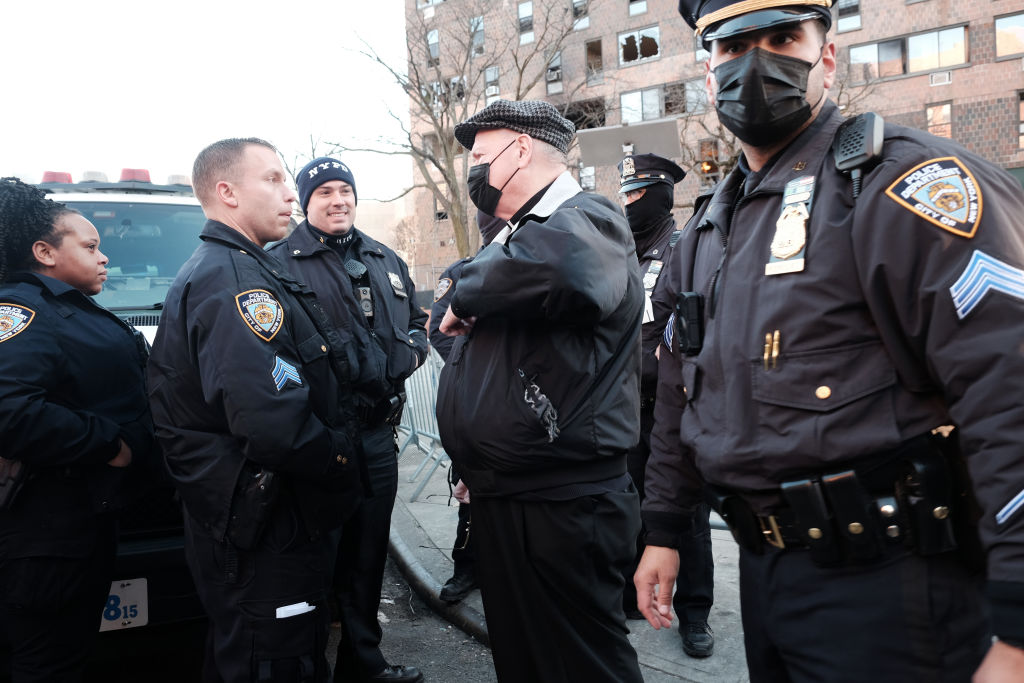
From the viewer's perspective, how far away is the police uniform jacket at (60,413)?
2652 millimetres

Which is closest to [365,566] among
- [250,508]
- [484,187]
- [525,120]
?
[250,508]

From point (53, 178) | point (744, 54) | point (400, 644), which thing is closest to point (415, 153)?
point (53, 178)

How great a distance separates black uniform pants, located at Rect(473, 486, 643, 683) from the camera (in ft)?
8.16

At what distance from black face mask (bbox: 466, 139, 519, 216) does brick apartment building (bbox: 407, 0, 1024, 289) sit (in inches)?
699

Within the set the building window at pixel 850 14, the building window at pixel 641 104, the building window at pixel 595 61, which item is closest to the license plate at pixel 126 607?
the building window at pixel 641 104

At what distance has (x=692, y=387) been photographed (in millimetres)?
1878

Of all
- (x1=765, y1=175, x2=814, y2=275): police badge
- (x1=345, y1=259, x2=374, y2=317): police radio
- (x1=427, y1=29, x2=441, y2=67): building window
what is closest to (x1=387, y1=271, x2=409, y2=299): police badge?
(x1=345, y1=259, x2=374, y2=317): police radio

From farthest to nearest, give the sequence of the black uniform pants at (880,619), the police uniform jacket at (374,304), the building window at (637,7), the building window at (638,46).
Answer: the building window at (637,7), the building window at (638,46), the police uniform jacket at (374,304), the black uniform pants at (880,619)

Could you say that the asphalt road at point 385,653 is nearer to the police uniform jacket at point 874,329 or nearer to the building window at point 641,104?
the police uniform jacket at point 874,329

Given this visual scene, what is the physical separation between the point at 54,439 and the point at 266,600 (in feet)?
3.18

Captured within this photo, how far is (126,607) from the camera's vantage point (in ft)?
10.7

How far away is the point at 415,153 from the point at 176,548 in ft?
61.8

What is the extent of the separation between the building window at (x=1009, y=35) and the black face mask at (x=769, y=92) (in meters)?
28.6

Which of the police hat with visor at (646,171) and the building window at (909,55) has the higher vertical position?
the building window at (909,55)
